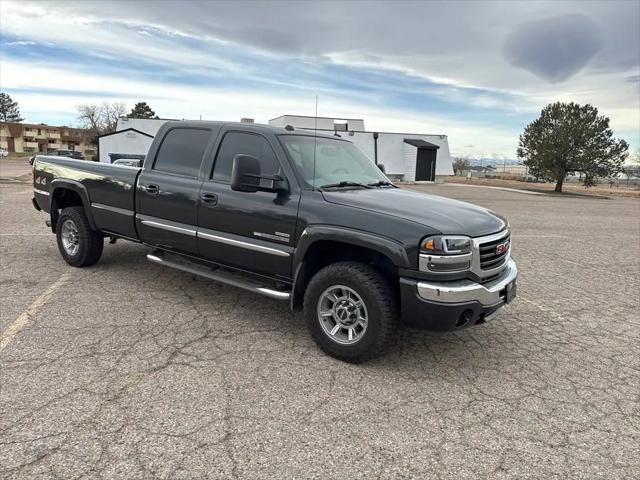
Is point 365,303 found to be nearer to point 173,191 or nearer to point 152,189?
point 173,191

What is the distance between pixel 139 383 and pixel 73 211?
3.63 meters

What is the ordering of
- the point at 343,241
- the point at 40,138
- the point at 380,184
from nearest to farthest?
the point at 343,241 < the point at 380,184 < the point at 40,138

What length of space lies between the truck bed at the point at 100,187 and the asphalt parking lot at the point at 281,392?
0.78 meters

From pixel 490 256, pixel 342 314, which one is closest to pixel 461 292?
pixel 490 256

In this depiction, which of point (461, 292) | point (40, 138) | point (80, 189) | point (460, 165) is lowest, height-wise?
point (461, 292)

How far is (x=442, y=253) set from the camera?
3383 millimetres

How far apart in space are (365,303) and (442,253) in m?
0.69

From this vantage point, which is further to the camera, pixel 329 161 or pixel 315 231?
pixel 329 161

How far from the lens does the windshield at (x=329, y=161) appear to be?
14.1ft

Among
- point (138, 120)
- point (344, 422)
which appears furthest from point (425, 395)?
point (138, 120)

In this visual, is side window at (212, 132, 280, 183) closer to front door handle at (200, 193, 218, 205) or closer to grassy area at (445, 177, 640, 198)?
front door handle at (200, 193, 218, 205)

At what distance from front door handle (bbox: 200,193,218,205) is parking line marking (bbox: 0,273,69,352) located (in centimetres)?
197

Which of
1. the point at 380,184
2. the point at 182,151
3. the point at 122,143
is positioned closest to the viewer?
the point at 380,184

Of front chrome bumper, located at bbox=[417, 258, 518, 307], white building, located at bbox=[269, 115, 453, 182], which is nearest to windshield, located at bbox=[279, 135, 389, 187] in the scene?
front chrome bumper, located at bbox=[417, 258, 518, 307]
